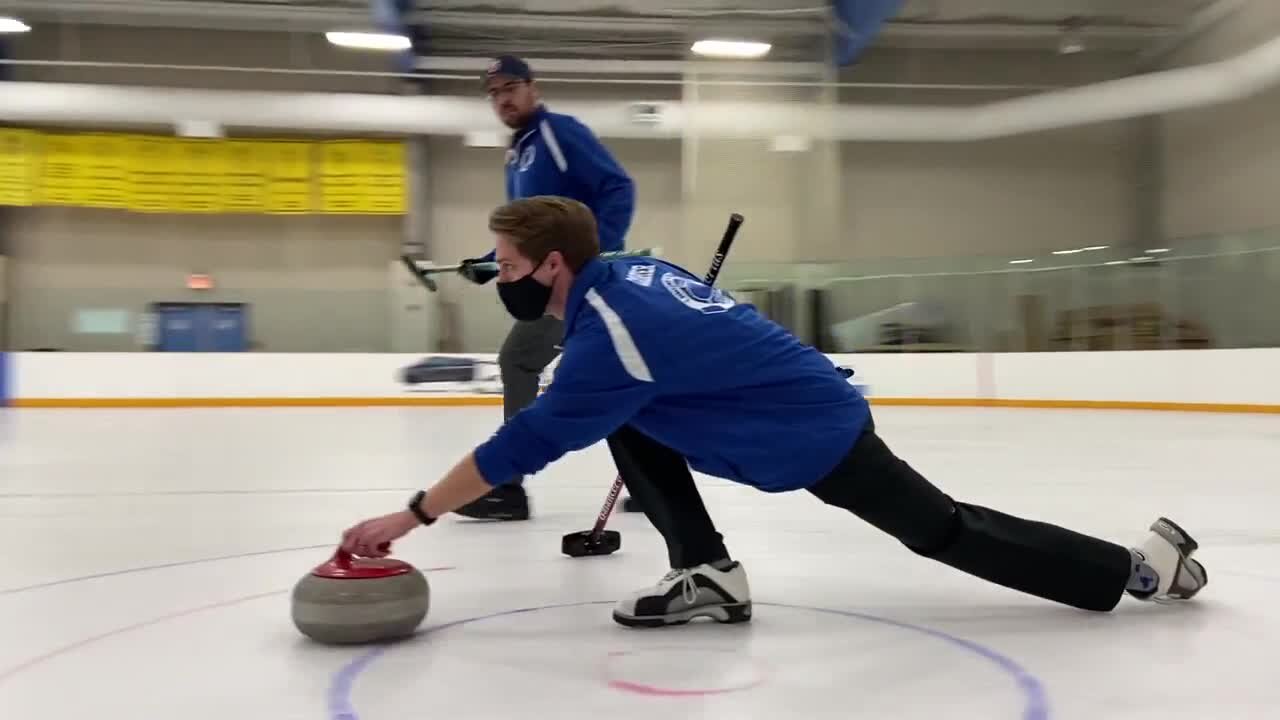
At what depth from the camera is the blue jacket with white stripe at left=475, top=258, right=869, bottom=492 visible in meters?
1.45

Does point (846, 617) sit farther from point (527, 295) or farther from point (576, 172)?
point (576, 172)

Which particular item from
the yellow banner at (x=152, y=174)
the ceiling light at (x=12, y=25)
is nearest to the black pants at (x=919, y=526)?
the yellow banner at (x=152, y=174)

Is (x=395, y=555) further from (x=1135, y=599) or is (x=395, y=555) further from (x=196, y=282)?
(x=196, y=282)

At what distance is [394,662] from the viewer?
1493mm

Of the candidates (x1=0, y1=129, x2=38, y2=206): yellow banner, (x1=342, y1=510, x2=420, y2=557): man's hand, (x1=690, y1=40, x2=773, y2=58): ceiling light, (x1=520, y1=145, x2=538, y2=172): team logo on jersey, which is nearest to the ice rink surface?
(x1=342, y1=510, x2=420, y2=557): man's hand

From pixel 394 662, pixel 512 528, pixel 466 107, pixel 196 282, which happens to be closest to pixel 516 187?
pixel 512 528

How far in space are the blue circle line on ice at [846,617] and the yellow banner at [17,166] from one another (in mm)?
11200

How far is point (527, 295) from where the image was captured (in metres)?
1.61

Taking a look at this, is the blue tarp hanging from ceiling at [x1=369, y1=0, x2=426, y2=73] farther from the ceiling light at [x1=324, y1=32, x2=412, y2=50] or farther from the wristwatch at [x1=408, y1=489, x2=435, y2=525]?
the wristwatch at [x1=408, y1=489, x2=435, y2=525]

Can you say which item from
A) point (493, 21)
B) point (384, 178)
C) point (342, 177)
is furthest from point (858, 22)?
point (342, 177)

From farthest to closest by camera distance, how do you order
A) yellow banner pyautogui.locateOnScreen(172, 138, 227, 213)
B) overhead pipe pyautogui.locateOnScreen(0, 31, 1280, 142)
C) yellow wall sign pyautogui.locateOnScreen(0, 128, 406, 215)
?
1. yellow banner pyautogui.locateOnScreen(172, 138, 227, 213)
2. yellow wall sign pyautogui.locateOnScreen(0, 128, 406, 215)
3. overhead pipe pyautogui.locateOnScreen(0, 31, 1280, 142)

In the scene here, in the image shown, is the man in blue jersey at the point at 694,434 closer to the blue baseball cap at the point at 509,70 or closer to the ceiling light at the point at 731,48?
the blue baseball cap at the point at 509,70

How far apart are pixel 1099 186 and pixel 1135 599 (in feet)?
35.2

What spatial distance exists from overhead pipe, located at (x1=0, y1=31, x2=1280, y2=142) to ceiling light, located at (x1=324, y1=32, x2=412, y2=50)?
530 mm
